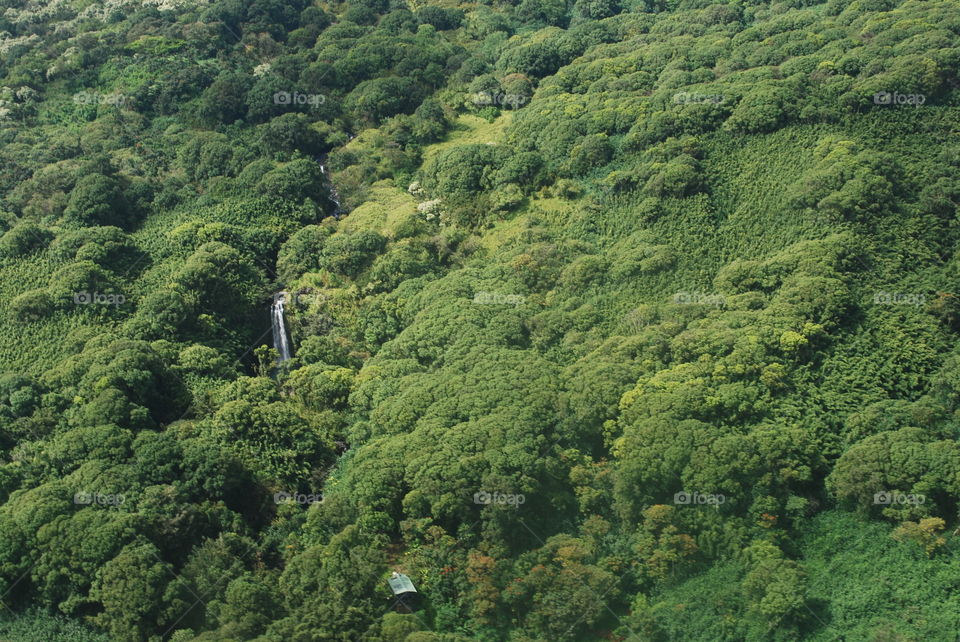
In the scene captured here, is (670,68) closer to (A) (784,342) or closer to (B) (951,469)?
(A) (784,342)

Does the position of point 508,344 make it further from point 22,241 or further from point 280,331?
point 22,241

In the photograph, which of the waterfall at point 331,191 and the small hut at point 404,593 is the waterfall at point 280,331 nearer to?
the waterfall at point 331,191

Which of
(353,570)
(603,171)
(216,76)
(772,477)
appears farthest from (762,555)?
(216,76)

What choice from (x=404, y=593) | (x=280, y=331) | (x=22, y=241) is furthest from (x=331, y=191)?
(x=404, y=593)

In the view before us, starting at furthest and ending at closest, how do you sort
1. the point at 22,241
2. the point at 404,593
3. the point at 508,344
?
the point at 22,241, the point at 508,344, the point at 404,593

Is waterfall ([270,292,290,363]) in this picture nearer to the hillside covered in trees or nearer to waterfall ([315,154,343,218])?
the hillside covered in trees

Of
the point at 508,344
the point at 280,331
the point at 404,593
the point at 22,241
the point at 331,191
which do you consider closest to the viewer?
the point at 404,593
